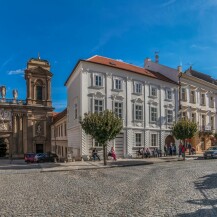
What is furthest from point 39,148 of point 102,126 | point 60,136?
point 102,126

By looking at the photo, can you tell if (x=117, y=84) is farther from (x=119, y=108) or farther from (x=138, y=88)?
(x=138, y=88)

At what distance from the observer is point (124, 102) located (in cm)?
3116

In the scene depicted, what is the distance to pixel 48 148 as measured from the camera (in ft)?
168

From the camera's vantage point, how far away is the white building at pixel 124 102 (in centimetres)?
2895

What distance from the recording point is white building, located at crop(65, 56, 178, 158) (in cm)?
2895

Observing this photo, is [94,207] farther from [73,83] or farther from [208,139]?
[208,139]

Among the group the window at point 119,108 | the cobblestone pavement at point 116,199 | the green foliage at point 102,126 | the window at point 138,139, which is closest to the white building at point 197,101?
the window at point 138,139

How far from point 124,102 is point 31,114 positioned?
25413mm

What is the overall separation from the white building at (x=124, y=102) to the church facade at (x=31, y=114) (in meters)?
17.2

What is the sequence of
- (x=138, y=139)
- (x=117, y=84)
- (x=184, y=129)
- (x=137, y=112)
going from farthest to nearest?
1. (x=137, y=112)
2. (x=138, y=139)
3. (x=117, y=84)
4. (x=184, y=129)

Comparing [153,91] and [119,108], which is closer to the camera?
[119,108]

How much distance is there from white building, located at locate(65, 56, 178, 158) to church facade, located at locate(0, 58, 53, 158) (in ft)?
56.3

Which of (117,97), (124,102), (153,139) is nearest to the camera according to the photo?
(117,97)

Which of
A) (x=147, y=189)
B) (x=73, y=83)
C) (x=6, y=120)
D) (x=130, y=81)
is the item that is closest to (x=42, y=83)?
(x=6, y=120)
